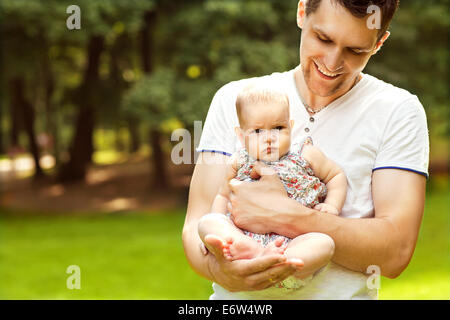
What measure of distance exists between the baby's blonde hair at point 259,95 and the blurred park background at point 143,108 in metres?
7.25

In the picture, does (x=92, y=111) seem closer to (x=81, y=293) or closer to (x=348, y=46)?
(x=81, y=293)

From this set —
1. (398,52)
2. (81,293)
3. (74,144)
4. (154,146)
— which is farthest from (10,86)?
(398,52)

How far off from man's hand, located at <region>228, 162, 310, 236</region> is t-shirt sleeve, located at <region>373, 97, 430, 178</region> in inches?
16.0

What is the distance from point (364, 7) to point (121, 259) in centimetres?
1052

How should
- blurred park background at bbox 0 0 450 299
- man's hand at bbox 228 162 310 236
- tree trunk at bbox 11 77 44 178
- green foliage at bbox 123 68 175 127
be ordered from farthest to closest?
1. tree trunk at bbox 11 77 44 178
2. green foliage at bbox 123 68 175 127
3. blurred park background at bbox 0 0 450 299
4. man's hand at bbox 228 162 310 236

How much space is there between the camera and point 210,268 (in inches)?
89.0

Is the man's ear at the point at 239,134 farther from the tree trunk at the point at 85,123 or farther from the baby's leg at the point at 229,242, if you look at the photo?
the tree trunk at the point at 85,123

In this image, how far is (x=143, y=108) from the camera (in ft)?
44.0

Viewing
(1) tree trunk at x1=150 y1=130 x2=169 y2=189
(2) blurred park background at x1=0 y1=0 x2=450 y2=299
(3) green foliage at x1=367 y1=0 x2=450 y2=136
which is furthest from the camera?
(1) tree trunk at x1=150 y1=130 x2=169 y2=189

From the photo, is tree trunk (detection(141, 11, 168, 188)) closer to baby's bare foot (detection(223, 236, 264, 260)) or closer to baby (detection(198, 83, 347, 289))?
baby (detection(198, 83, 347, 289))

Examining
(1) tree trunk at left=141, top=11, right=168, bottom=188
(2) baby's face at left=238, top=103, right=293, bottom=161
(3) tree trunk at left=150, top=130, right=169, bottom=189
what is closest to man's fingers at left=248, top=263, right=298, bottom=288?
(2) baby's face at left=238, top=103, right=293, bottom=161

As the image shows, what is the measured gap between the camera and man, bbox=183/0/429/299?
215 centimetres

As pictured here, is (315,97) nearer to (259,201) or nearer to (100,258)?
(259,201)

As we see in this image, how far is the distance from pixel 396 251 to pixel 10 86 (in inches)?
690
